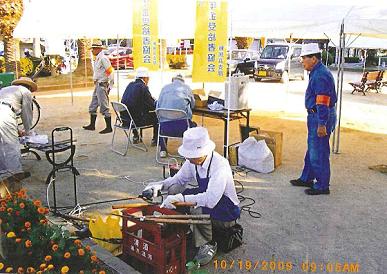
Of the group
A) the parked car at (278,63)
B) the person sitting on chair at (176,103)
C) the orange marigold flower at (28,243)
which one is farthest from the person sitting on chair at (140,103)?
the parked car at (278,63)

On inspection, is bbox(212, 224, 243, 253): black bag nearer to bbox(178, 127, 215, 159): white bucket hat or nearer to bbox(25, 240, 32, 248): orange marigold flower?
bbox(178, 127, 215, 159): white bucket hat

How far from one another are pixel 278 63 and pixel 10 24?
11404mm

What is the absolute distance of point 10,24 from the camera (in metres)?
14.8

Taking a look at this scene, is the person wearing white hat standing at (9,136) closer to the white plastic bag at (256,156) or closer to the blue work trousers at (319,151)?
the white plastic bag at (256,156)

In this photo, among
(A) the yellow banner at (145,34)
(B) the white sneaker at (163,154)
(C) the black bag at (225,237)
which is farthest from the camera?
(A) the yellow banner at (145,34)

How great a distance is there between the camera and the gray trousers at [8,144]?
17.3 ft

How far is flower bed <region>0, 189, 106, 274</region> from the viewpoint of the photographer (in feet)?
10.1

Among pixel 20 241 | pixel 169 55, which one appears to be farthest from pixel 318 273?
pixel 169 55

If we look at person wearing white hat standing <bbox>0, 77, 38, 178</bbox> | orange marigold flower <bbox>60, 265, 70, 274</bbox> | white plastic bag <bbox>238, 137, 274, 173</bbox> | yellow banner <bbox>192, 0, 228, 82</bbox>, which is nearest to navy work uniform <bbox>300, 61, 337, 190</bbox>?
white plastic bag <bbox>238, 137, 274, 173</bbox>

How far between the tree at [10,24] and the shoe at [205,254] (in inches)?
531

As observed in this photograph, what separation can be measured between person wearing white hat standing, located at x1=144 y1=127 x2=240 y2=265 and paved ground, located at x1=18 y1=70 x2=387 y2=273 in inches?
11.2
